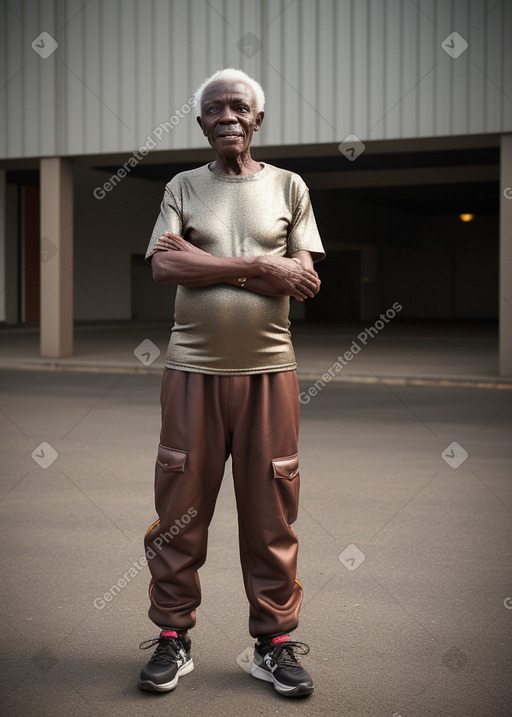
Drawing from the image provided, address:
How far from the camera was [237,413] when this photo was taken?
329 cm

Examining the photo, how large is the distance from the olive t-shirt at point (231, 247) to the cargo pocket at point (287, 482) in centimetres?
32

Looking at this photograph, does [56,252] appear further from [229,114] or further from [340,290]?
[340,290]

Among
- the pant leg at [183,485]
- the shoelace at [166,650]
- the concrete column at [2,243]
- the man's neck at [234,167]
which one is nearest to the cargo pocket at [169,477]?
the pant leg at [183,485]

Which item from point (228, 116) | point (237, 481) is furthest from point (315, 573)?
point (228, 116)

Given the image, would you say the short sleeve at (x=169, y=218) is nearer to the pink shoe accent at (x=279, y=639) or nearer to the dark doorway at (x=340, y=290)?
the pink shoe accent at (x=279, y=639)

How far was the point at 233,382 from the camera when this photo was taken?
10.7 ft

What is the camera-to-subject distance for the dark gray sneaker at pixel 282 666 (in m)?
3.19

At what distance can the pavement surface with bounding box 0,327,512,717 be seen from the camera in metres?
3.25

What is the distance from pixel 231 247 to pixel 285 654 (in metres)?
1.42

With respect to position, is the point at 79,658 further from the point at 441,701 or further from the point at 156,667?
the point at 441,701

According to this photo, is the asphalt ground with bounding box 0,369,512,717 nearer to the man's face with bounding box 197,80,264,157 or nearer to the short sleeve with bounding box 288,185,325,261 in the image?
the short sleeve with bounding box 288,185,325,261

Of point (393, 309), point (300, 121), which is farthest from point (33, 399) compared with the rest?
point (393, 309)

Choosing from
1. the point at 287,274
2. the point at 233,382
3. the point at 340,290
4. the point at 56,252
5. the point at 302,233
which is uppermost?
the point at 340,290

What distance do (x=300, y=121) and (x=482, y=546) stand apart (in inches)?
422
